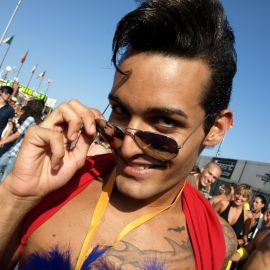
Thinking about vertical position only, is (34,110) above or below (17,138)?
above

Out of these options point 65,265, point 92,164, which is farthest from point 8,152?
point 65,265

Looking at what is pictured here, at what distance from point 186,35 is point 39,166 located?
3.05ft

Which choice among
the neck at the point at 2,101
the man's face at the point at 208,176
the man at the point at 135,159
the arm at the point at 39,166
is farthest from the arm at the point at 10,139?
the arm at the point at 39,166

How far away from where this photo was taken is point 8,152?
251 inches

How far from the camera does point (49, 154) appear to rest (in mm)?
1654

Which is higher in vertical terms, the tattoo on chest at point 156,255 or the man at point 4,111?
the man at point 4,111

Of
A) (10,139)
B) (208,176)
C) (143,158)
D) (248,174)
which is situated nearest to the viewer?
(143,158)

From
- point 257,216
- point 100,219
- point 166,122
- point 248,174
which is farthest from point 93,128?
point 248,174

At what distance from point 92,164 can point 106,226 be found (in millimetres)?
389

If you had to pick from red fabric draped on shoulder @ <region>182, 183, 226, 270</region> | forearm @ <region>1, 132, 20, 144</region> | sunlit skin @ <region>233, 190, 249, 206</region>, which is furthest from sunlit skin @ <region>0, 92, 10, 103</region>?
red fabric draped on shoulder @ <region>182, 183, 226, 270</region>

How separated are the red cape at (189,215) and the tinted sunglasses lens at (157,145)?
0.42 meters

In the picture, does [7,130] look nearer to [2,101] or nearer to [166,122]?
[2,101]

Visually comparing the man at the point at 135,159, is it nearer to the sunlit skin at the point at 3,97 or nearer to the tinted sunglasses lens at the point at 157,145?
the tinted sunglasses lens at the point at 157,145

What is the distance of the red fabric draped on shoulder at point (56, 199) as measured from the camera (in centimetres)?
168
